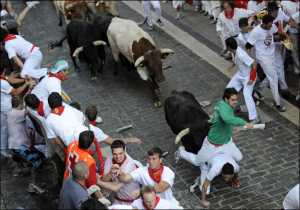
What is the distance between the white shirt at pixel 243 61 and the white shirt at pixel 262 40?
300 millimetres

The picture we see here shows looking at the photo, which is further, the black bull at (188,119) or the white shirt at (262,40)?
the white shirt at (262,40)

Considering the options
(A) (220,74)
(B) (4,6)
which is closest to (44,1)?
(B) (4,6)

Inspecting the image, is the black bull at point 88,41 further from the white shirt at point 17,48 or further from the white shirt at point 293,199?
the white shirt at point 293,199

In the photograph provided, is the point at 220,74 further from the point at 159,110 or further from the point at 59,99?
the point at 59,99

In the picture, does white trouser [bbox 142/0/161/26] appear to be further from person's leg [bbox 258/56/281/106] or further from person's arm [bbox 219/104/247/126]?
person's arm [bbox 219/104/247/126]

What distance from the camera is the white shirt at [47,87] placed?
360 inches

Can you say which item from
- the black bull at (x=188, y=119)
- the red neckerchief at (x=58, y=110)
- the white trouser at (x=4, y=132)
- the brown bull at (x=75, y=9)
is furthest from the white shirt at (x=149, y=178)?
the brown bull at (x=75, y=9)

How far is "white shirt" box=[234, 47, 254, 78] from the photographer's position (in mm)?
9656

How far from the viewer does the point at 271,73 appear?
10211 mm

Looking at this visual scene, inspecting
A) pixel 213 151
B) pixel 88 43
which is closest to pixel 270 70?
pixel 213 151

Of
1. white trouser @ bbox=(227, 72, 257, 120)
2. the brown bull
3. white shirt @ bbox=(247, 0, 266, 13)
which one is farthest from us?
the brown bull

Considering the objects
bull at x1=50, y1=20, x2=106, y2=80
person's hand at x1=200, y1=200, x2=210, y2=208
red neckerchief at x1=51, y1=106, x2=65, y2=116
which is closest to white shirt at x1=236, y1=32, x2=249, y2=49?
person's hand at x1=200, y1=200, x2=210, y2=208

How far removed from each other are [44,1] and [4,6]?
3.04m

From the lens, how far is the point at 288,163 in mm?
9109
